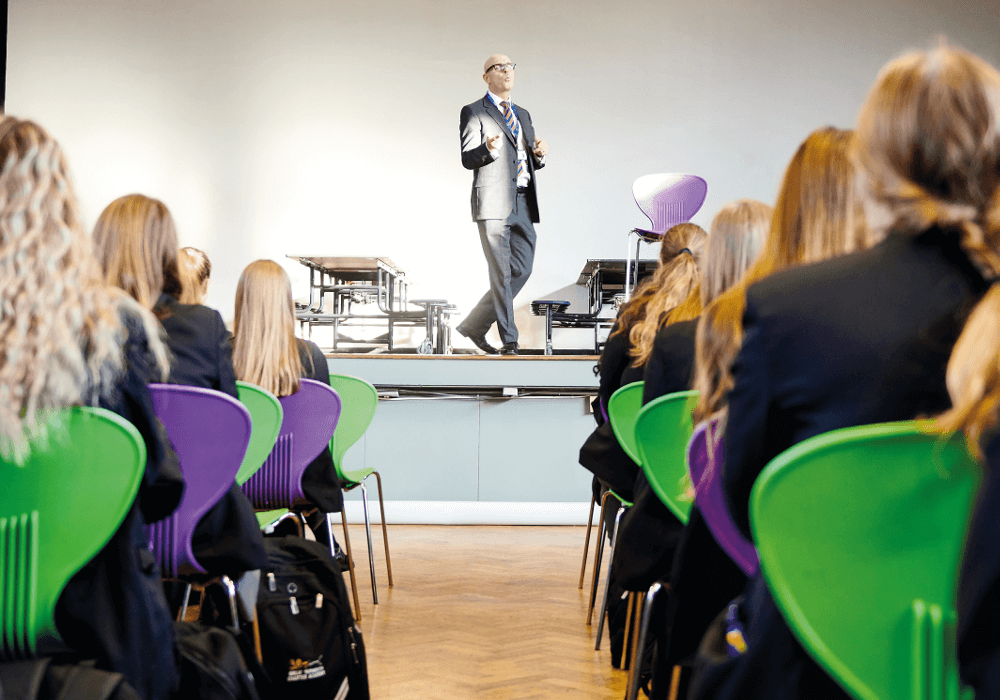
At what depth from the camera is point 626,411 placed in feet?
6.98

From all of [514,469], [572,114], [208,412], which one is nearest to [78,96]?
[572,114]

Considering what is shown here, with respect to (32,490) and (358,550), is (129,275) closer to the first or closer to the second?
(32,490)

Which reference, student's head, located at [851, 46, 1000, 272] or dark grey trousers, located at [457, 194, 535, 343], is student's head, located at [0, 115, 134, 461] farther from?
dark grey trousers, located at [457, 194, 535, 343]

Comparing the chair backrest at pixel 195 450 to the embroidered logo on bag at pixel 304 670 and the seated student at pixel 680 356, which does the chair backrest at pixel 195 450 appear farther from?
the seated student at pixel 680 356

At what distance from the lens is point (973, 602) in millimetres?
536

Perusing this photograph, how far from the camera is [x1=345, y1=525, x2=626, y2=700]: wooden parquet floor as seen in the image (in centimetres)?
210

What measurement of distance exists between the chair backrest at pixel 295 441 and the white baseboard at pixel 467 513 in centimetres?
219

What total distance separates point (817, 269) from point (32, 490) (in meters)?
0.87

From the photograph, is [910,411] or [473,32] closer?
[910,411]

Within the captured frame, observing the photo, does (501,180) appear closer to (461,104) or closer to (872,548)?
(461,104)

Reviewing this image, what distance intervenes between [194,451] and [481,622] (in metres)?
1.54

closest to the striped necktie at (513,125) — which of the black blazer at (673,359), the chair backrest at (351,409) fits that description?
the chair backrest at (351,409)

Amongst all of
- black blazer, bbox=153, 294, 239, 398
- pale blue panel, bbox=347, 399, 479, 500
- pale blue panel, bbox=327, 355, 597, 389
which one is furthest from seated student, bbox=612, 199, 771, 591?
pale blue panel, bbox=347, 399, 479, 500

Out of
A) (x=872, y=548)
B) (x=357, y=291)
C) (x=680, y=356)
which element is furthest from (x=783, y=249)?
(x=357, y=291)
